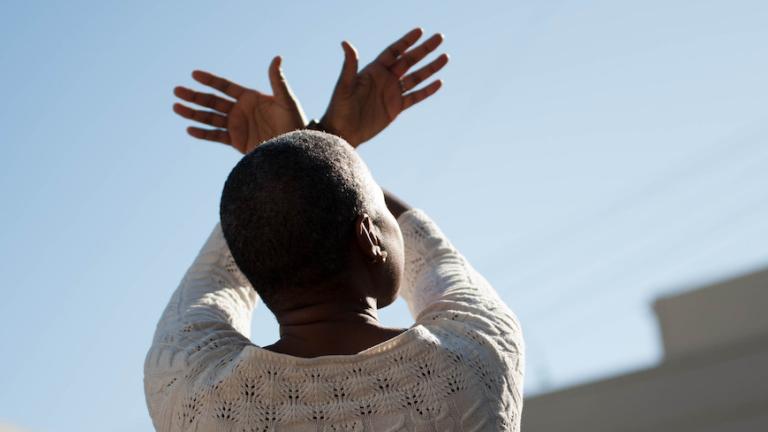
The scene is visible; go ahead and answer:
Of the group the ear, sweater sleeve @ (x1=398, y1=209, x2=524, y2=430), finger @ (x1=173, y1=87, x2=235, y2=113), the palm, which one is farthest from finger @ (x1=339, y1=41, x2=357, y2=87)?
the ear

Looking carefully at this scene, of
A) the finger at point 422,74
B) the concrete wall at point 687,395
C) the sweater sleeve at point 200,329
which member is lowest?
the concrete wall at point 687,395

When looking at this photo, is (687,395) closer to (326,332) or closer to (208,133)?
(208,133)

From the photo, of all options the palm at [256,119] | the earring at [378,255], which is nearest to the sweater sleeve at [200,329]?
the earring at [378,255]

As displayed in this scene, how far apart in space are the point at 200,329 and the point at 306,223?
0.40m

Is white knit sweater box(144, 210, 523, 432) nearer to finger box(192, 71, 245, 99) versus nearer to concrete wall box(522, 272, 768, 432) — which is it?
finger box(192, 71, 245, 99)

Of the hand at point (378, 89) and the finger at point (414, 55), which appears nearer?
the hand at point (378, 89)

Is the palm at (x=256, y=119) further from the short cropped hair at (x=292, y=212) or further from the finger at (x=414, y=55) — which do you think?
the short cropped hair at (x=292, y=212)

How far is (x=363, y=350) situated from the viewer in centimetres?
241

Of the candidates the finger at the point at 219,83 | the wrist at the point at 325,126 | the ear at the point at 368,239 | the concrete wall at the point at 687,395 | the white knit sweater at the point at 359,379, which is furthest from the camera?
the concrete wall at the point at 687,395

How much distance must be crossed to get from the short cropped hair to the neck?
0.16ft

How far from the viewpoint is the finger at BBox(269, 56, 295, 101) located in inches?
130

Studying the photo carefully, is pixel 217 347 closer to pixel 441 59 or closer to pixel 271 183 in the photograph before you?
pixel 271 183

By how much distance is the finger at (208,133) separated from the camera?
347 cm

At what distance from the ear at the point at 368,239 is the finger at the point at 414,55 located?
1.13 metres
